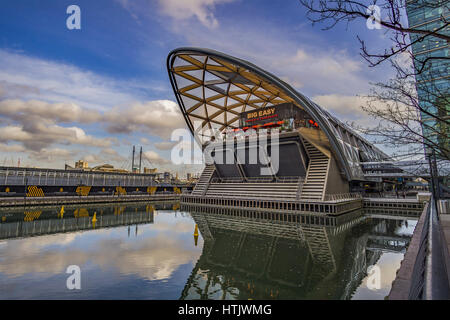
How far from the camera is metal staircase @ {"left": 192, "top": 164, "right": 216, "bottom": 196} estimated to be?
38356 mm

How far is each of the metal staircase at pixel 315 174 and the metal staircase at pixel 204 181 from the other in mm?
15590

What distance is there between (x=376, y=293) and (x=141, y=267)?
29.2 ft

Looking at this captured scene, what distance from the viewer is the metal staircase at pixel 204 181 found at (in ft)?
126

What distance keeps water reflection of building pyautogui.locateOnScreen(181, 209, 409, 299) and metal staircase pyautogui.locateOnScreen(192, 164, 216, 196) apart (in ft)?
58.5

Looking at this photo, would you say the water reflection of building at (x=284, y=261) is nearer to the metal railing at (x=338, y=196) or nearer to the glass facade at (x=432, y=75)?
the glass facade at (x=432, y=75)

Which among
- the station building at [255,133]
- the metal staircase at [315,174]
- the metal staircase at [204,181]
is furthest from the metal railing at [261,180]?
the metal staircase at [315,174]

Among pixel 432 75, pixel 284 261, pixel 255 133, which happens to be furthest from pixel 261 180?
pixel 432 75

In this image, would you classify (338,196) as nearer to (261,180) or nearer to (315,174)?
(315,174)

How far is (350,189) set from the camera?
123 ft

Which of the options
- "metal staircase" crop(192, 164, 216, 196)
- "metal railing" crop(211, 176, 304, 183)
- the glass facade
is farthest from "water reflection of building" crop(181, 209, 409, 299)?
"metal staircase" crop(192, 164, 216, 196)

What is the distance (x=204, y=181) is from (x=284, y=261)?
96.9ft

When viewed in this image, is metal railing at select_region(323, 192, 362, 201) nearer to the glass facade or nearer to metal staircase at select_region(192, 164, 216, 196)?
metal staircase at select_region(192, 164, 216, 196)
